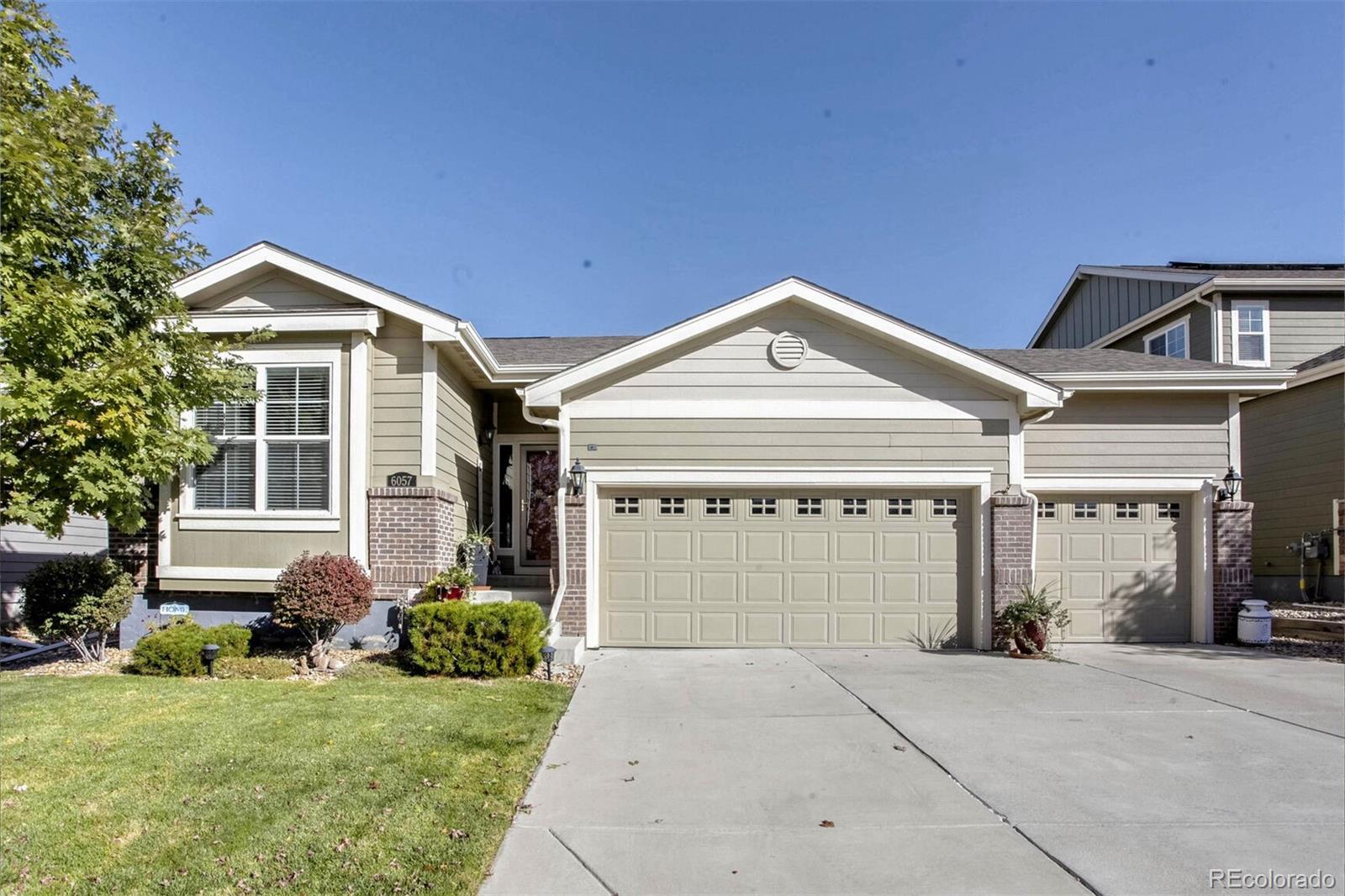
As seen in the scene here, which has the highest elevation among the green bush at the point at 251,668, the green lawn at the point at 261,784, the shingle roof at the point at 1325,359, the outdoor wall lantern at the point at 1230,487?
the shingle roof at the point at 1325,359

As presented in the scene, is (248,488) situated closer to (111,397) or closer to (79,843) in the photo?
(111,397)

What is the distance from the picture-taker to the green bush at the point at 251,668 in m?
7.77

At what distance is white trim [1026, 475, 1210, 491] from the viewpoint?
406 inches

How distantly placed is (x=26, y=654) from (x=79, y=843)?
701 cm

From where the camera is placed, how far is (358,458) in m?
9.18

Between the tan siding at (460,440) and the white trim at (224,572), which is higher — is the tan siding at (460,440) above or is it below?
above

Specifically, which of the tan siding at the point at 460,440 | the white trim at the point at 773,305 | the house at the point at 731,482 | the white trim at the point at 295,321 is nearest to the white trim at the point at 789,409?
the house at the point at 731,482

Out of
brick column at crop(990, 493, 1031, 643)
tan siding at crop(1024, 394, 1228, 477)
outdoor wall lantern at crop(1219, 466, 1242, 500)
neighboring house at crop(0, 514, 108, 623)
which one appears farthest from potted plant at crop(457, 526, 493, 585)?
outdoor wall lantern at crop(1219, 466, 1242, 500)

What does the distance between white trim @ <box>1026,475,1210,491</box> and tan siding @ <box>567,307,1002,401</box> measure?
1610 millimetres

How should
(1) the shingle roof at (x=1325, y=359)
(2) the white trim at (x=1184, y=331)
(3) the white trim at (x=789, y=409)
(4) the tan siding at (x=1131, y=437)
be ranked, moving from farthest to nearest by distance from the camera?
(2) the white trim at (x=1184, y=331)
(1) the shingle roof at (x=1325, y=359)
(4) the tan siding at (x=1131, y=437)
(3) the white trim at (x=789, y=409)

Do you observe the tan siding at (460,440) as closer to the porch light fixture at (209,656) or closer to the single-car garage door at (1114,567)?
the porch light fixture at (209,656)

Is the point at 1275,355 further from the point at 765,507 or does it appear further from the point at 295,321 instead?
the point at 295,321

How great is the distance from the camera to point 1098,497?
409 inches

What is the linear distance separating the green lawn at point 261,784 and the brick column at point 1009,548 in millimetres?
5655
